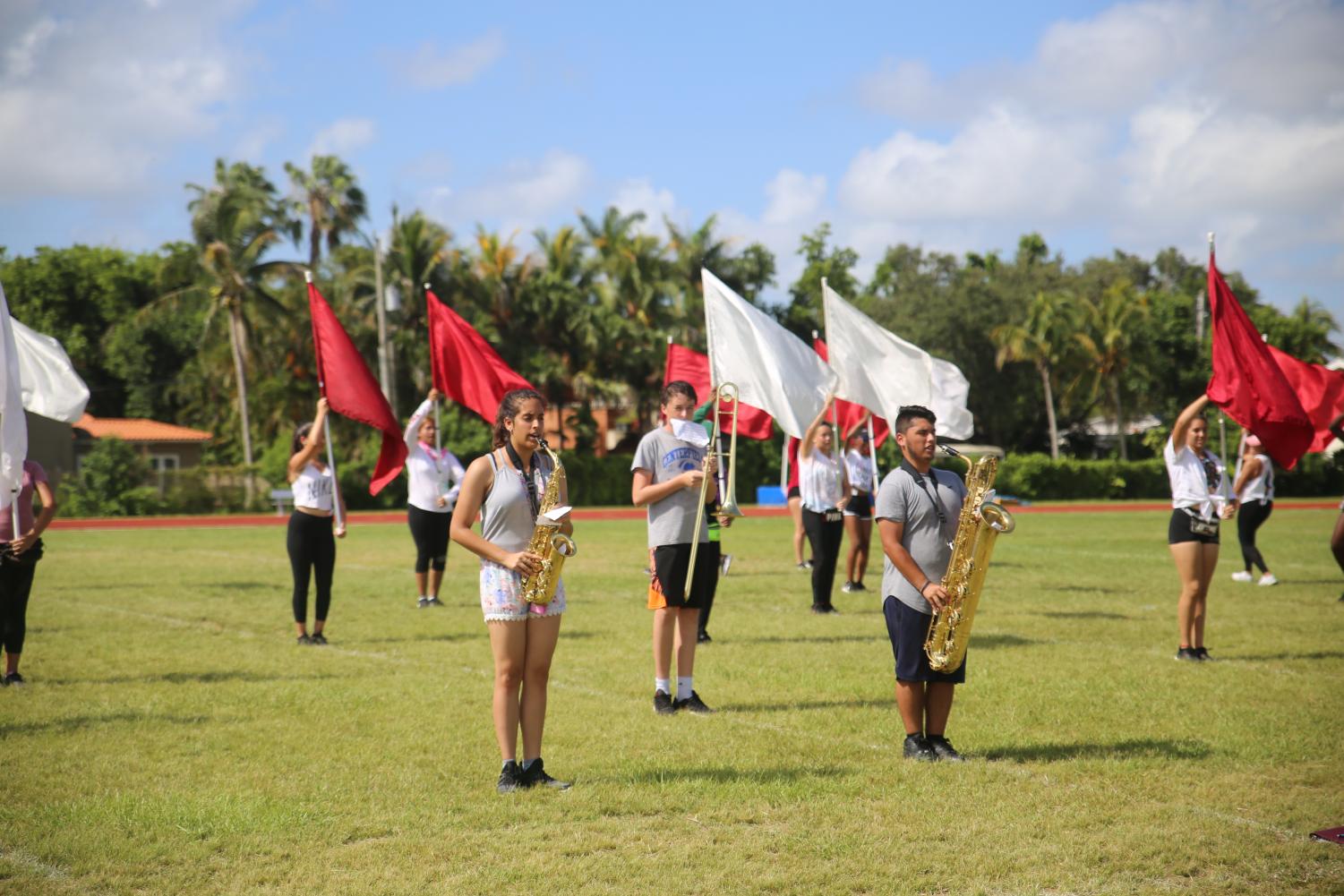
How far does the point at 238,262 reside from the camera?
162ft

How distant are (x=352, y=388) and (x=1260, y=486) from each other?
38.7ft

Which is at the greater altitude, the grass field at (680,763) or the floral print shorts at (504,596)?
the floral print shorts at (504,596)

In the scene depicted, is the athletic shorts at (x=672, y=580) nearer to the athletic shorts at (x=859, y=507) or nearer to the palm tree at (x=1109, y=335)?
the athletic shorts at (x=859, y=507)

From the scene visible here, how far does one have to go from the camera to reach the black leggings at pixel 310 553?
11.3 metres

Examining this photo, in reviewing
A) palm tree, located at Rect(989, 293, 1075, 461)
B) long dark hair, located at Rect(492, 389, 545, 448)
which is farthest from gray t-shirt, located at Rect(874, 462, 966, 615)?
palm tree, located at Rect(989, 293, 1075, 461)

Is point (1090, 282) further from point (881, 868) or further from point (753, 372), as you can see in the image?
point (881, 868)

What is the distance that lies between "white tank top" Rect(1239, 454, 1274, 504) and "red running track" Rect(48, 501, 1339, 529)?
19.6 m

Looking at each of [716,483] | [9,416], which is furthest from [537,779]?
[9,416]

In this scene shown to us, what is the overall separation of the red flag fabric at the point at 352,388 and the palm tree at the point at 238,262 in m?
37.1

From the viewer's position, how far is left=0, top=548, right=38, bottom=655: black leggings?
366 inches

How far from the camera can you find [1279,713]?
8273 mm

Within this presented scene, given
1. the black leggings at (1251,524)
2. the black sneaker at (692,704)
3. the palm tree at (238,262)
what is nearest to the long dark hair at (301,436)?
the black sneaker at (692,704)

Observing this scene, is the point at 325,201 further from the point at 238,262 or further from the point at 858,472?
the point at 858,472

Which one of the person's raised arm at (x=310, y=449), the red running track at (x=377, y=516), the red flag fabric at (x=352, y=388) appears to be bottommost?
the red running track at (x=377, y=516)
